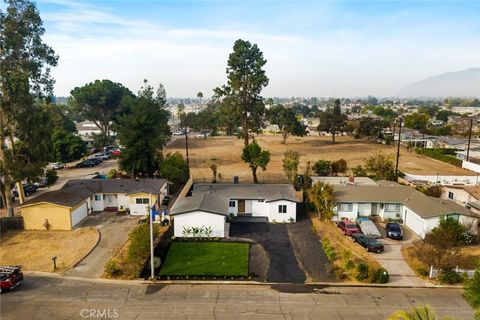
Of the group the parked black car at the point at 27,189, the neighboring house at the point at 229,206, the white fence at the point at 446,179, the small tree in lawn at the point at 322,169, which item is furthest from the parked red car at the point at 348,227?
the parked black car at the point at 27,189

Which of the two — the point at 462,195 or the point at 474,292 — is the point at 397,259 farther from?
the point at 462,195

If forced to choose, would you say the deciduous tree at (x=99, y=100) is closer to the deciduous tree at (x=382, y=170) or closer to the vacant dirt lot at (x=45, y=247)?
the vacant dirt lot at (x=45, y=247)

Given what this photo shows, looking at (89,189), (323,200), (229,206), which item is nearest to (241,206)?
(229,206)

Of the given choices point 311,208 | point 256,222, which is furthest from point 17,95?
point 311,208

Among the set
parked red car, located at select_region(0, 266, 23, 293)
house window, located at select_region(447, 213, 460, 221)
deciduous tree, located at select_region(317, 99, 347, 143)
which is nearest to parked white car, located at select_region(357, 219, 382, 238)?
house window, located at select_region(447, 213, 460, 221)

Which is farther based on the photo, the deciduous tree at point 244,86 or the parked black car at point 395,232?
the deciduous tree at point 244,86
